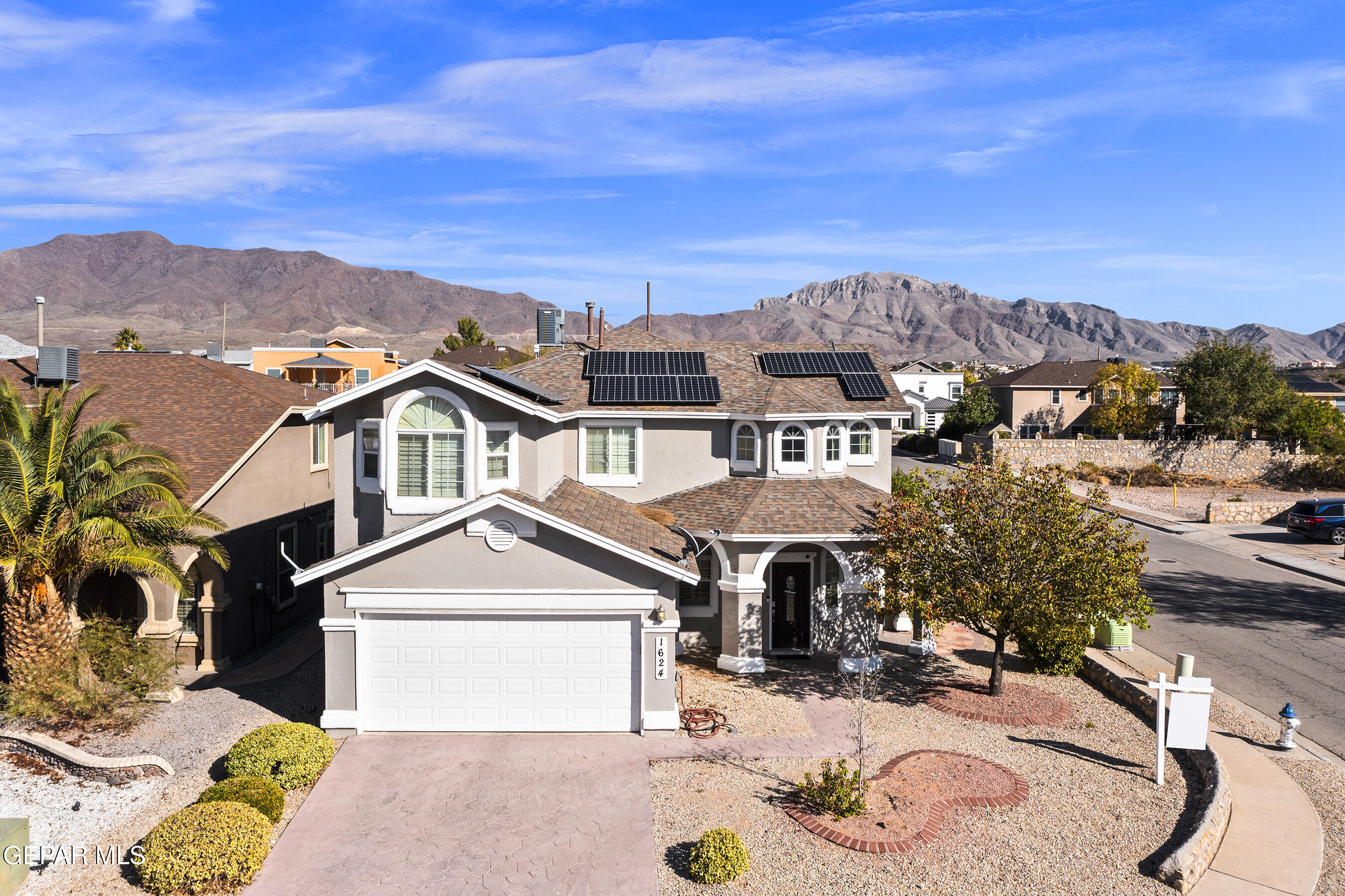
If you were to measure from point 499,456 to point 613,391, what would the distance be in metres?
5.15

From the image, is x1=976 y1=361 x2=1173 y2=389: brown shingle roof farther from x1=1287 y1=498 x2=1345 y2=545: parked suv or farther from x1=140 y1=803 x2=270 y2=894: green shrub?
x1=140 y1=803 x2=270 y2=894: green shrub

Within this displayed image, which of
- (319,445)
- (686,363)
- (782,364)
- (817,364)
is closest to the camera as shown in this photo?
(686,363)

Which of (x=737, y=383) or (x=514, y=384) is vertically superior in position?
(x=737, y=383)

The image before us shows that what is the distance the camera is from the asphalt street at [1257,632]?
52.3ft

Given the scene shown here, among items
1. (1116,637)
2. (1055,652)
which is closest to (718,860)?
(1055,652)

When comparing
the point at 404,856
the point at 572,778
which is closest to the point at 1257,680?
the point at 572,778

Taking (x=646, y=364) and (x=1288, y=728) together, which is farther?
(x=646, y=364)

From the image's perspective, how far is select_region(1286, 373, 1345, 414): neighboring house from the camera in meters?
70.9

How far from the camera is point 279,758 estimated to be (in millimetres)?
12344

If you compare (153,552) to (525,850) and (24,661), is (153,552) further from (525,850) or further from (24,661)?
(525,850)

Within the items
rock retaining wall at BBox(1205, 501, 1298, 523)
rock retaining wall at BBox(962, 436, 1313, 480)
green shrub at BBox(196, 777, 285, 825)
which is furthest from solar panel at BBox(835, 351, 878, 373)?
rock retaining wall at BBox(962, 436, 1313, 480)

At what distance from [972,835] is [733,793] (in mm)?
3392

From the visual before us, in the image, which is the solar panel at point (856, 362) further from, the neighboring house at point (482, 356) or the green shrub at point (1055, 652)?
the neighboring house at point (482, 356)

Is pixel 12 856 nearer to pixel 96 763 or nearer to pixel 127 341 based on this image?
pixel 96 763
